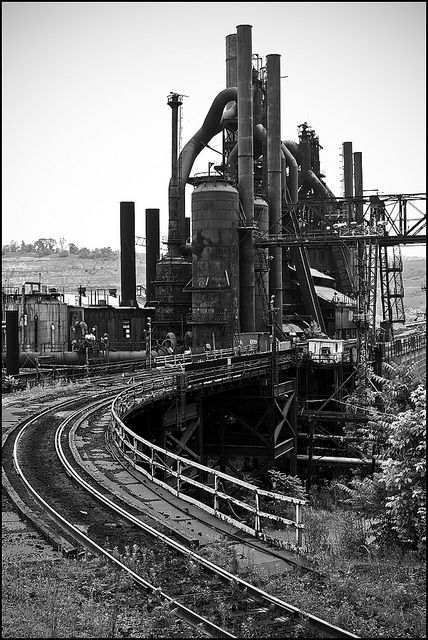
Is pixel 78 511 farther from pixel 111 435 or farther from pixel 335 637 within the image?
pixel 111 435

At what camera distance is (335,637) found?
35.9ft

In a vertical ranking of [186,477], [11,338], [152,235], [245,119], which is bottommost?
[186,477]

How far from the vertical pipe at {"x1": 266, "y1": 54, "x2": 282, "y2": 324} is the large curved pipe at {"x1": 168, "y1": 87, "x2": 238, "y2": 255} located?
4095 millimetres

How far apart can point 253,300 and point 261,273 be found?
3.38 m

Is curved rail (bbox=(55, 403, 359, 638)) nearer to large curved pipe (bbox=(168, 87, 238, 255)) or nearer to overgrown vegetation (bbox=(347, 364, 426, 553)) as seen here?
overgrown vegetation (bbox=(347, 364, 426, 553))

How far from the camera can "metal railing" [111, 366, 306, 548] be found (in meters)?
15.7

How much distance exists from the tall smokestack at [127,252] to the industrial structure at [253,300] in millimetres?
115

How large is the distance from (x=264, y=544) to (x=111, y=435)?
1173cm

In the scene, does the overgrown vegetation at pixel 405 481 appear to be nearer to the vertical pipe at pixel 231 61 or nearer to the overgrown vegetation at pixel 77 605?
the overgrown vegetation at pixel 77 605

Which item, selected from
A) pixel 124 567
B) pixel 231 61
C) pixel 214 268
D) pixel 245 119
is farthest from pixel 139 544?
pixel 231 61

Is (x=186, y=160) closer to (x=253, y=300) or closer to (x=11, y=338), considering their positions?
(x=253, y=300)

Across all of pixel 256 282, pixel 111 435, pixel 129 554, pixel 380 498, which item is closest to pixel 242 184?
pixel 256 282

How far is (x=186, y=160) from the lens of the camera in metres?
66.8

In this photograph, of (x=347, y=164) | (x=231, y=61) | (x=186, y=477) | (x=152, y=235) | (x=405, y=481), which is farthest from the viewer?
(x=347, y=164)
